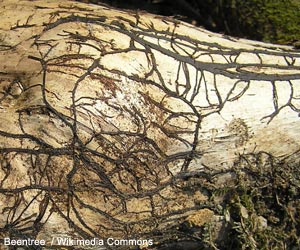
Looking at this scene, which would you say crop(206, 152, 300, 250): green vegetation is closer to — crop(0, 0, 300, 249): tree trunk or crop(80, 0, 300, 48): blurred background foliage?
crop(0, 0, 300, 249): tree trunk

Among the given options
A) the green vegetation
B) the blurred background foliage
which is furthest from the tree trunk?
the blurred background foliage

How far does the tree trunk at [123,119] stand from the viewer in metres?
2.29

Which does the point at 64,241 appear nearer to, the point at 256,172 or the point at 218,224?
the point at 218,224

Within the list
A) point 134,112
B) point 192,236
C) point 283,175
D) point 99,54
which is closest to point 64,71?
point 99,54

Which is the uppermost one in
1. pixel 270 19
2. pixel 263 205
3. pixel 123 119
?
pixel 270 19

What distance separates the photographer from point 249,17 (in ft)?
10.7

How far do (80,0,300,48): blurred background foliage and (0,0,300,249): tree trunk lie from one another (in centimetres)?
46

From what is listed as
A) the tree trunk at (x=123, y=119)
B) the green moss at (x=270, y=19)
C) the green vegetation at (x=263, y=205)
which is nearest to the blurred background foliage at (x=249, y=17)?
the green moss at (x=270, y=19)

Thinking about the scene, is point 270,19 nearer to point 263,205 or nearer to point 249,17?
point 249,17

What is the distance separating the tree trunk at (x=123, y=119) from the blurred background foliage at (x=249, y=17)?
1.51ft

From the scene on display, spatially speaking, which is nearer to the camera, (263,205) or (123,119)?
(123,119)

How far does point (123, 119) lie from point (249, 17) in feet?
4.26

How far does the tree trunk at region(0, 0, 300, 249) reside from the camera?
229cm

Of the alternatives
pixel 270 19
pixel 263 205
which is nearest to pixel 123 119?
pixel 263 205
